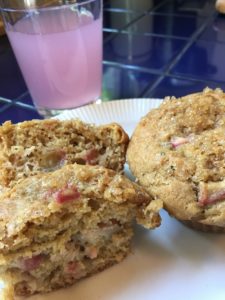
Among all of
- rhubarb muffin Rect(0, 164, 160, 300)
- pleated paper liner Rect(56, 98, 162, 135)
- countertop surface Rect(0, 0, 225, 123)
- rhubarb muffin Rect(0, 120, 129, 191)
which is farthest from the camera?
countertop surface Rect(0, 0, 225, 123)

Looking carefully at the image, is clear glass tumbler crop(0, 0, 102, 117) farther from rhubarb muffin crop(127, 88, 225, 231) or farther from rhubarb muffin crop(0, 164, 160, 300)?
rhubarb muffin crop(0, 164, 160, 300)

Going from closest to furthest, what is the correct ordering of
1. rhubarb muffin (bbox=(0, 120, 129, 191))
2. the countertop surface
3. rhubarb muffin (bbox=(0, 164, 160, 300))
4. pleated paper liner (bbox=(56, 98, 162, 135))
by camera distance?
rhubarb muffin (bbox=(0, 164, 160, 300)) < rhubarb muffin (bbox=(0, 120, 129, 191)) < pleated paper liner (bbox=(56, 98, 162, 135)) < the countertop surface

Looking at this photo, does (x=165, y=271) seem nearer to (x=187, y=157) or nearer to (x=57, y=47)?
(x=187, y=157)

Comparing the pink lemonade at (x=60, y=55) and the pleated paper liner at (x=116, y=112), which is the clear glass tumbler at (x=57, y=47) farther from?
the pleated paper liner at (x=116, y=112)

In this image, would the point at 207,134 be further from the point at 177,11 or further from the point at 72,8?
the point at 177,11

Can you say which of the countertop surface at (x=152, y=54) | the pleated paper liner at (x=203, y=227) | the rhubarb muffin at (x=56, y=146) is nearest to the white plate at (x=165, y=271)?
the pleated paper liner at (x=203, y=227)

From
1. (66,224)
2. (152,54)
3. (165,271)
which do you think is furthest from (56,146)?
(152,54)

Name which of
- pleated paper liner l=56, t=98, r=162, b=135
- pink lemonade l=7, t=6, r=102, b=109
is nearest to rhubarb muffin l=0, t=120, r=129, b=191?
pleated paper liner l=56, t=98, r=162, b=135
